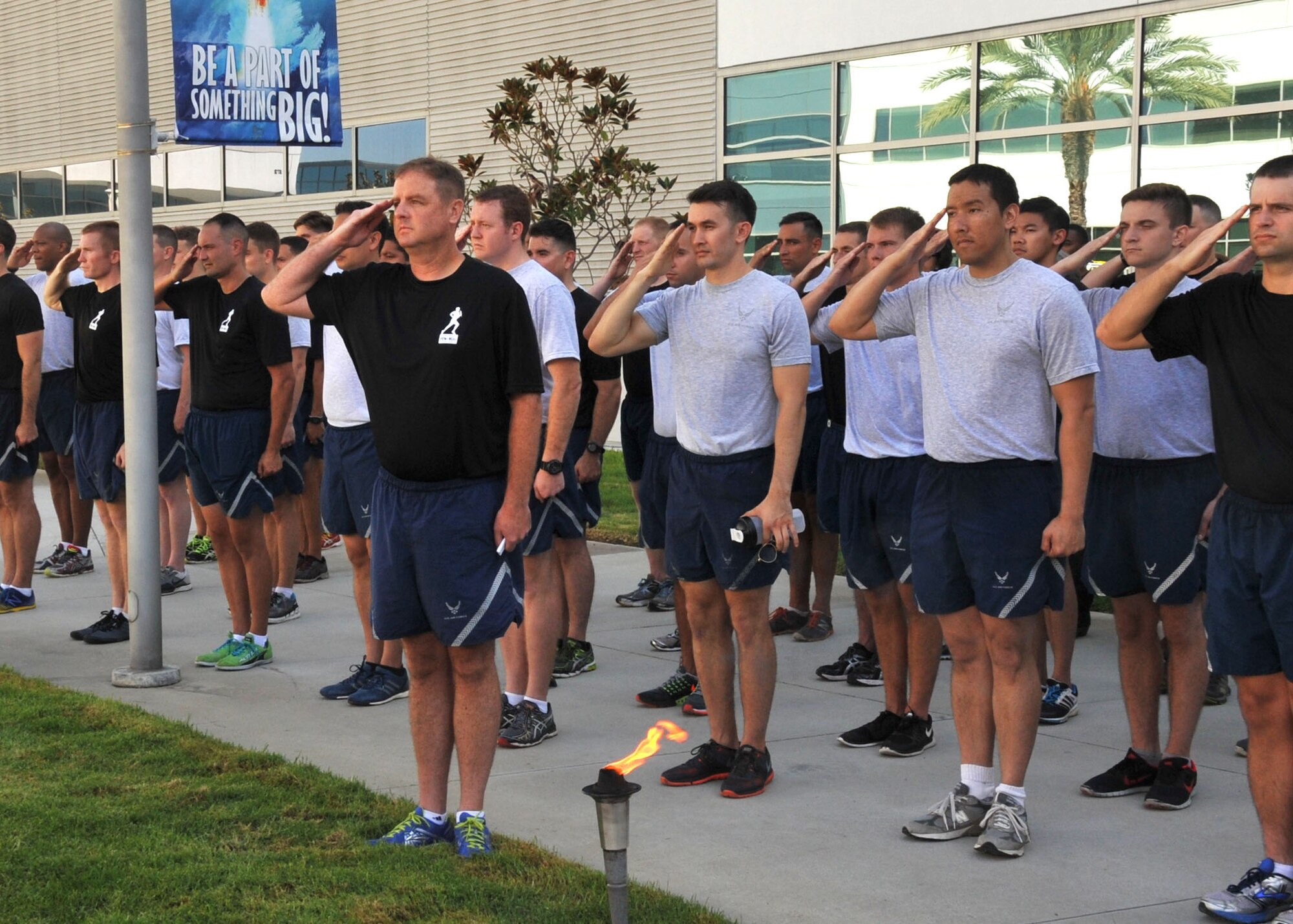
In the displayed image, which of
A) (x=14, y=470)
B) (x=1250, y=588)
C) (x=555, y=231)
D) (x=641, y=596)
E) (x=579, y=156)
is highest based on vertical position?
(x=579, y=156)

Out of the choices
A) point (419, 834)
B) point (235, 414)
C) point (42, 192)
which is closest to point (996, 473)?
point (419, 834)

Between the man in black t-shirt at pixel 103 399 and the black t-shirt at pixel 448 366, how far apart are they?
4.25m

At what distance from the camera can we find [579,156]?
16.0 meters

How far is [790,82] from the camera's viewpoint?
50.3 ft

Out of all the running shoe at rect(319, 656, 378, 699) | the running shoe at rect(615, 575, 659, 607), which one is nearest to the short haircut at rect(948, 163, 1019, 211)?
the running shoe at rect(319, 656, 378, 699)

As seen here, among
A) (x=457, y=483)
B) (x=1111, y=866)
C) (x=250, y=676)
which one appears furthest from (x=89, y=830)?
(x=1111, y=866)

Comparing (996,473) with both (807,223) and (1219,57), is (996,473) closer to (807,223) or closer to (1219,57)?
(807,223)

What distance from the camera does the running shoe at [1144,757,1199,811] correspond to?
540cm

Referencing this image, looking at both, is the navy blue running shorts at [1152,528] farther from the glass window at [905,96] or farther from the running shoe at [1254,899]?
the glass window at [905,96]

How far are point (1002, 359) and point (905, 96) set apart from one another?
33.0 ft

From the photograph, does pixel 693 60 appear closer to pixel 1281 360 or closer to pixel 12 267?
pixel 12 267

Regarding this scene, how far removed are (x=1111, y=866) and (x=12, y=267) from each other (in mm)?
7670

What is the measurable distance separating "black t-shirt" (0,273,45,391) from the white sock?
21.6 feet

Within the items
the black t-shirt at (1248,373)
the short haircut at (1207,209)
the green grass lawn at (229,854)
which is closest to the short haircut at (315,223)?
the green grass lawn at (229,854)
